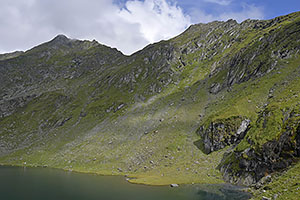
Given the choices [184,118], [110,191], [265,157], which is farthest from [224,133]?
[110,191]

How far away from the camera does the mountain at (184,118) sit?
48906 millimetres

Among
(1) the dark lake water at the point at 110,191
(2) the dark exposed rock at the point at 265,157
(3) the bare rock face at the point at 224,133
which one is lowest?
(1) the dark lake water at the point at 110,191

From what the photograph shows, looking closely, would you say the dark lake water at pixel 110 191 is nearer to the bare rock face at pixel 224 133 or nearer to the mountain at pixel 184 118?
the mountain at pixel 184 118

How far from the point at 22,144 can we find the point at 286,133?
4929 inches

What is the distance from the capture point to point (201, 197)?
41.8m

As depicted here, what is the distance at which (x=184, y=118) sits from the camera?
93.3 metres

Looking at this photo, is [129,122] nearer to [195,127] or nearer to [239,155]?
[195,127]

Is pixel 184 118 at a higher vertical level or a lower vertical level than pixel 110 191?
higher

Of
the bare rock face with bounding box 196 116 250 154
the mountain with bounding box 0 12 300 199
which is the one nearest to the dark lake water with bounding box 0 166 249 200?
the mountain with bounding box 0 12 300 199

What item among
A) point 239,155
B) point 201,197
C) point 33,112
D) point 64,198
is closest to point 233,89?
point 239,155

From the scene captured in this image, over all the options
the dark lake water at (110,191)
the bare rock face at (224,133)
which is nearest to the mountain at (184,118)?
the bare rock face at (224,133)

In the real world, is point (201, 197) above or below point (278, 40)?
below

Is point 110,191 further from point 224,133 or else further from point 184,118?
point 184,118

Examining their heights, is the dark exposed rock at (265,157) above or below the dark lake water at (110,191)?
above
